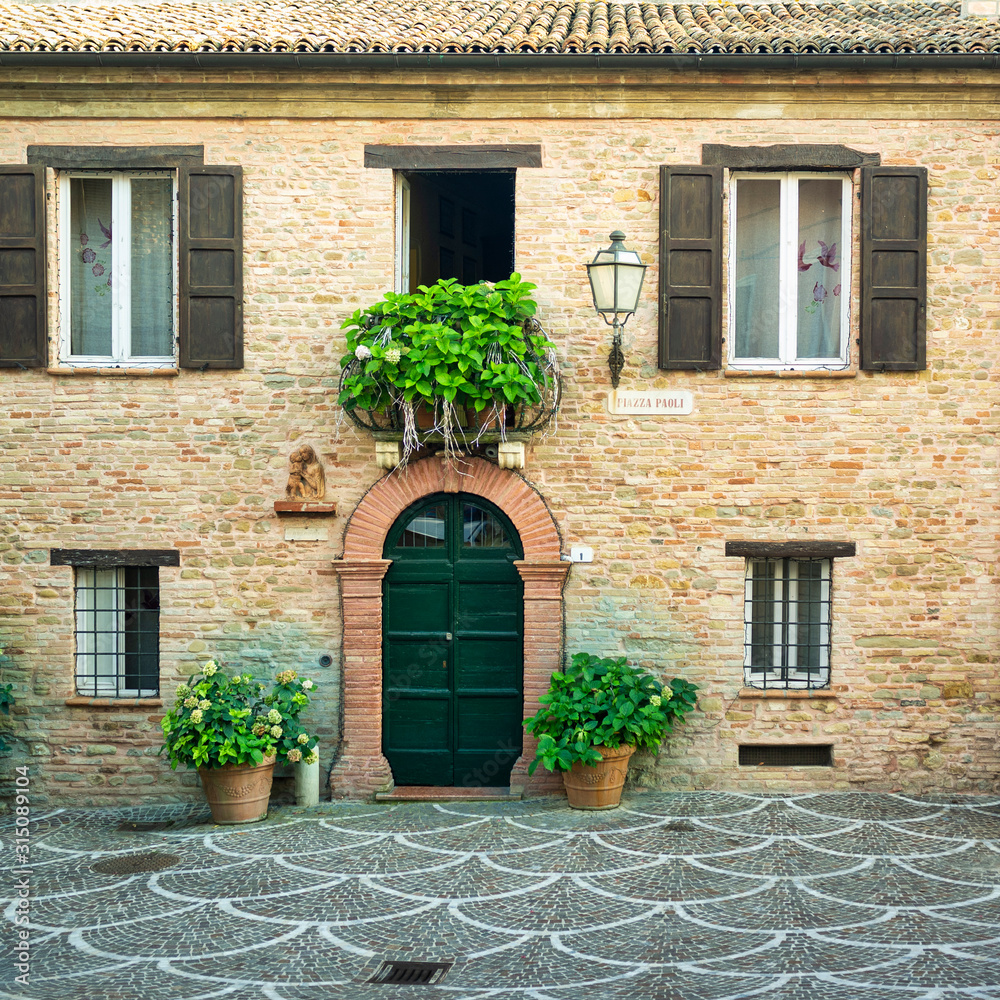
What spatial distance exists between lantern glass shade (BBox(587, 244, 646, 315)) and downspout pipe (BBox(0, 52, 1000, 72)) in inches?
62.3

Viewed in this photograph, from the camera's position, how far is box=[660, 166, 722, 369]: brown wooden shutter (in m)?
8.53

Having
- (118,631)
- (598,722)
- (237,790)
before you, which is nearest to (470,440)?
(598,722)

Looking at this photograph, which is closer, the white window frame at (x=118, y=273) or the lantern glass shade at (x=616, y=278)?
the lantern glass shade at (x=616, y=278)

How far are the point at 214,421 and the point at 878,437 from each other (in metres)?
5.44

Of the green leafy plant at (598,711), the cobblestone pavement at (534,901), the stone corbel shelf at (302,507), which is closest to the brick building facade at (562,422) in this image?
the stone corbel shelf at (302,507)

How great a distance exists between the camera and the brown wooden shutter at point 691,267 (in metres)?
8.53

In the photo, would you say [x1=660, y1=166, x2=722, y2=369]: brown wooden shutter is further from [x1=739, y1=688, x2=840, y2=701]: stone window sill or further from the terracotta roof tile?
[x1=739, y1=688, x2=840, y2=701]: stone window sill

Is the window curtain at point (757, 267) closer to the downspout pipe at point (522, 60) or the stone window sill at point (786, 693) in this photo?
the downspout pipe at point (522, 60)

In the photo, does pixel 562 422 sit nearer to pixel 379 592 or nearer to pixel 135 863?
pixel 379 592

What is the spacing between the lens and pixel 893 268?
335 inches

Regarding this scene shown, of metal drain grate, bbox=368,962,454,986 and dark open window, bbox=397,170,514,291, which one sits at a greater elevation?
dark open window, bbox=397,170,514,291

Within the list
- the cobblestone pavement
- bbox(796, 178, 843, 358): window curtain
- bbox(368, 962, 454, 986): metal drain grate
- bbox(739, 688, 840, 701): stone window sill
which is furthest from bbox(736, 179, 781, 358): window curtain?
bbox(368, 962, 454, 986): metal drain grate

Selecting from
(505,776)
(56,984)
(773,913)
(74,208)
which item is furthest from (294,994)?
(74,208)

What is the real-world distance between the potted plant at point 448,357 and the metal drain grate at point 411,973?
402cm
